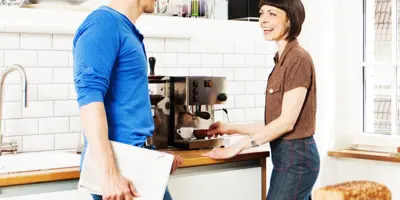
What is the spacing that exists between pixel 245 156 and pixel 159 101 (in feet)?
1.74

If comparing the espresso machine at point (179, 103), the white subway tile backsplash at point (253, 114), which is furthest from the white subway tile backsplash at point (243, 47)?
the espresso machine at point (179, 103)

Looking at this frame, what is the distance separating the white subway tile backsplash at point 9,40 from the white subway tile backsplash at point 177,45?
87cm

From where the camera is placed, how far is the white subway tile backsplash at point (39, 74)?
3.04 metres

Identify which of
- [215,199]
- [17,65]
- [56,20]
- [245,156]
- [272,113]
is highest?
[56,20]

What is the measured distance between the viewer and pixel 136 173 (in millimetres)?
2051

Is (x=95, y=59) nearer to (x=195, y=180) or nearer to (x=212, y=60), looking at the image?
(x=195, y=180)

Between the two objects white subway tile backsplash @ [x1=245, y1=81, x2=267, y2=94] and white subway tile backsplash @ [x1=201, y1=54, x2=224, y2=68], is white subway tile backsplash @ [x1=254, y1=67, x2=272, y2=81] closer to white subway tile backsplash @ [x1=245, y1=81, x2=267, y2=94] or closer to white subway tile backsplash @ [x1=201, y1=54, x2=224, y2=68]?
white subway tile backsplash @ [x1=245, y1=81, x2=267, y2=94]

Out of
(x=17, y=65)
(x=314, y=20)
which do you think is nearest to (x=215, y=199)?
(x=17, y=65)

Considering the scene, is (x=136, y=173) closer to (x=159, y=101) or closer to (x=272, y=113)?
(x=272, y=113)

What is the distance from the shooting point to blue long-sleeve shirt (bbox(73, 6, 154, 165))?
1893mm

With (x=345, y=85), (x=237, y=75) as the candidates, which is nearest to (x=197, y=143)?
(x=237, y=75)

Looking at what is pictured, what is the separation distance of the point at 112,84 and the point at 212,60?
5.63ft

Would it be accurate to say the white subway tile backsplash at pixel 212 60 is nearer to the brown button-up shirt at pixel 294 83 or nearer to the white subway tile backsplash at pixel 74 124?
the white subway tile backsplash at pixel 74 124

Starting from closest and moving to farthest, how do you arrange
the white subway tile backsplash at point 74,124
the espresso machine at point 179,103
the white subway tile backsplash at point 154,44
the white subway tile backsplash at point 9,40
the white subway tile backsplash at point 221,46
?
1. the white subway tile backsplash at point 9,40
2. the espresso machine at point 179,103
3. the white subway tile backsplash at point 74,124
4. the white subway tile backsplash at point 154,44
5. the white subway tile backsplash at point 221,46
